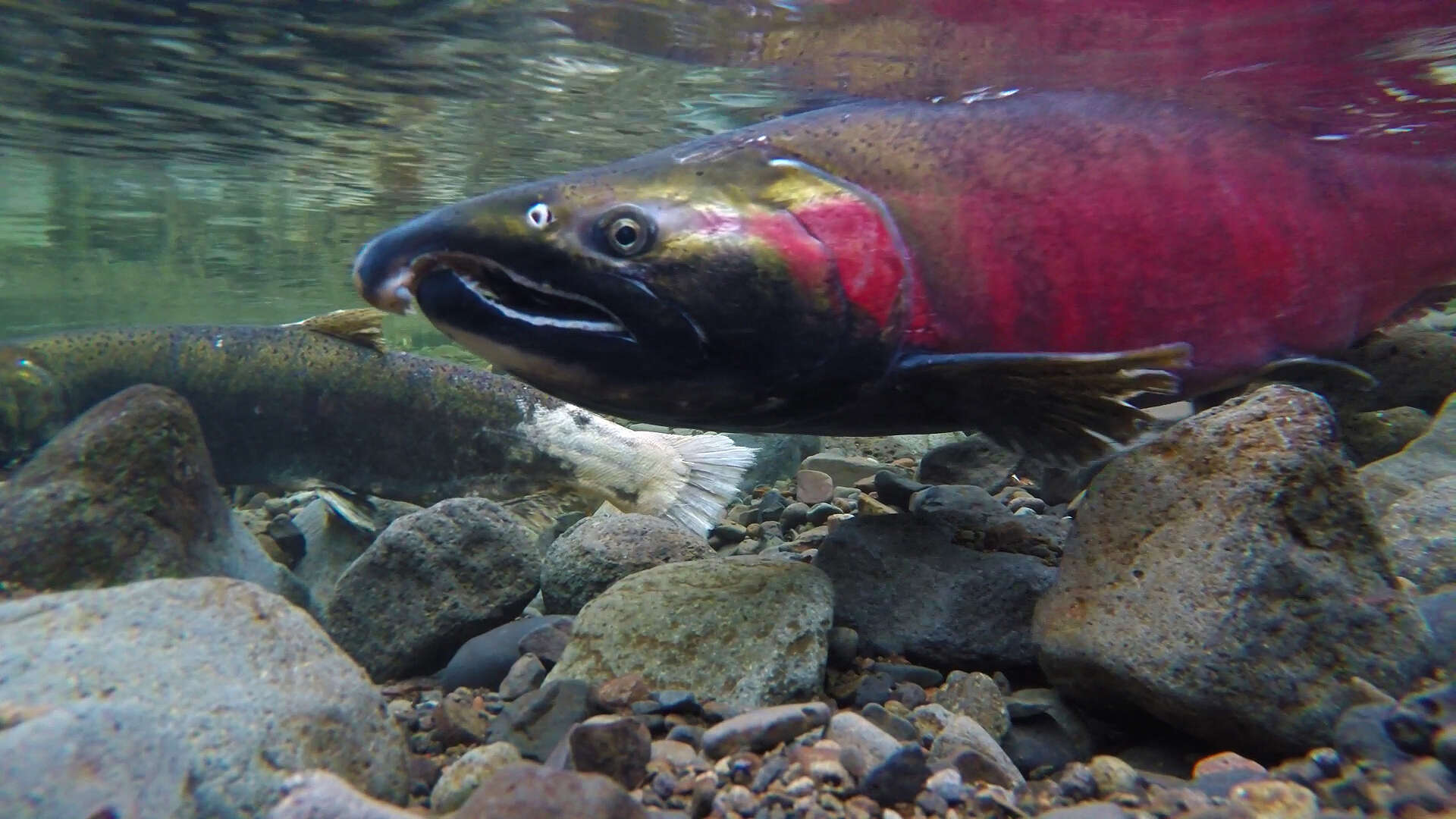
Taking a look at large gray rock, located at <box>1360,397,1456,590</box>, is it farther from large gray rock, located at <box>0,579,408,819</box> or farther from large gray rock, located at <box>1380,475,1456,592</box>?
large gray rock, located at <box>0,579,408,819</box>

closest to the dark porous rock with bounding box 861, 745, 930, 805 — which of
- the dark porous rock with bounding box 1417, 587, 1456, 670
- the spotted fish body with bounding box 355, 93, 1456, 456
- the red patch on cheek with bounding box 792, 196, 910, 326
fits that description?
the spotted fish body with bounding box 355, 93, 1456, 456

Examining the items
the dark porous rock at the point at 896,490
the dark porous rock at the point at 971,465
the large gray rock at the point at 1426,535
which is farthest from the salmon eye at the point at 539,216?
the dark porous rock at the point at 971,465

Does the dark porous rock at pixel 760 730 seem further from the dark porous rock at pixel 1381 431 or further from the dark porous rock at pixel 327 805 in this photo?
the dark porous rock at pixel 1381 431

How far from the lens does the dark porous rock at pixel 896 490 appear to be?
13.4 ft

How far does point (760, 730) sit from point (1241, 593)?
1325 mm

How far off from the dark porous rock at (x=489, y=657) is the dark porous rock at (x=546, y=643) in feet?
0.10

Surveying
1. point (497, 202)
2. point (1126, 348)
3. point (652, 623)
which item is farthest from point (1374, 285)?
point (497, 202)

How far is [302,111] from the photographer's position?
1008 centimetres

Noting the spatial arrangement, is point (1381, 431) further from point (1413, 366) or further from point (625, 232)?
point (625, 232)

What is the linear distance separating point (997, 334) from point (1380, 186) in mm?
2320

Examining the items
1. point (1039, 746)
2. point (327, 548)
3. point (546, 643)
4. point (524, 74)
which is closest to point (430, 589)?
point (546, 643)

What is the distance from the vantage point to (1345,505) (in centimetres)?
229

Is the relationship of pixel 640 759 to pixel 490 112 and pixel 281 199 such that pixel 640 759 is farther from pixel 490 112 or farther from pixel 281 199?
pixel 281 199

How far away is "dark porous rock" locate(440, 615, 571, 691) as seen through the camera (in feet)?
9.80
